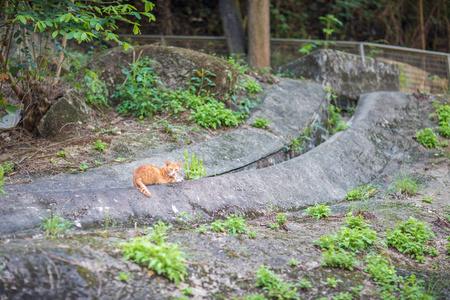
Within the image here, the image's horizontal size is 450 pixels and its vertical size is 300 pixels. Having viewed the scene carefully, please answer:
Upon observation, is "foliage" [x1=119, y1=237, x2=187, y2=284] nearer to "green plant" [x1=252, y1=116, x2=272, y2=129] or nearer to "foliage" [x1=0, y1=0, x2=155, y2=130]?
"foliage" [x1=0, y1=0, x2=155, y2=130]

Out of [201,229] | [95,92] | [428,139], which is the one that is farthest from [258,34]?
[201,229]

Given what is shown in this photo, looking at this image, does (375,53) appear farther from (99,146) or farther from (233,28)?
(99,146)

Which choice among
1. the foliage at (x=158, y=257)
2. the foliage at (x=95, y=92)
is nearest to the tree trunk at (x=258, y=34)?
the foliage at (x=95, y=92)

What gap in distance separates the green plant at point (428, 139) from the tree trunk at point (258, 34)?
4.08 meters

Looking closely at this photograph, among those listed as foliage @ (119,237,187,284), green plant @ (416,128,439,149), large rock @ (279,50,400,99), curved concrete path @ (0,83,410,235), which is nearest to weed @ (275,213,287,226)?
curved concrete path @ (0,83,410,235)

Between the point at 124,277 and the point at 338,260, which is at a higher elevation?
the point at 124,277

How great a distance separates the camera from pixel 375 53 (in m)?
10.6

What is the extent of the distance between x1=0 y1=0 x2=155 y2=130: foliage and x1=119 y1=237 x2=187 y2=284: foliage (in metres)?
2.47

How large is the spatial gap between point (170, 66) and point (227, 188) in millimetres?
3919

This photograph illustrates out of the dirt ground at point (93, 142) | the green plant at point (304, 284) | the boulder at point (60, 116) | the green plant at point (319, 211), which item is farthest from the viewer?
the boulder at point (60, 116)

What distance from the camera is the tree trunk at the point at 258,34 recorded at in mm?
10016

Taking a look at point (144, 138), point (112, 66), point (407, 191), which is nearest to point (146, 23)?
point (112, 66)

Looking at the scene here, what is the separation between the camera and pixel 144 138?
6.50 metres

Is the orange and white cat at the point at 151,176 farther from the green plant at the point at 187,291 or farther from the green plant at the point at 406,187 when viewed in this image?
the green plant at the point at 406,187
